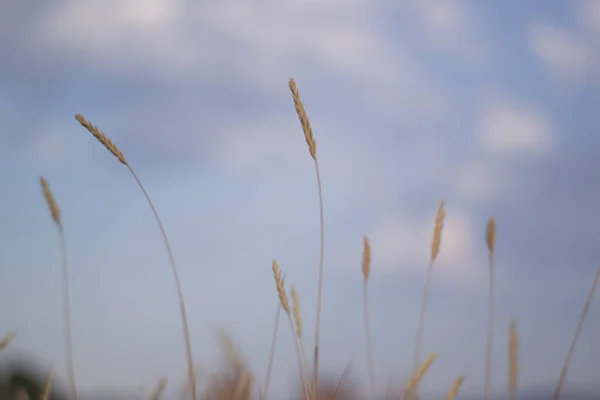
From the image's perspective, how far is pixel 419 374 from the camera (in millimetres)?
1858

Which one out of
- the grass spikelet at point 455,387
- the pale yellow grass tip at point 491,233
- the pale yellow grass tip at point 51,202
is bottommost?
the grass spikelet at point 455,387

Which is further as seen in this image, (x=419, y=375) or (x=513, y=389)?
(x=419, y=375)

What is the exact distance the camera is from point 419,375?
6.07 feet

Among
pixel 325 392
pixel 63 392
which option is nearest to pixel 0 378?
pixel 63 392

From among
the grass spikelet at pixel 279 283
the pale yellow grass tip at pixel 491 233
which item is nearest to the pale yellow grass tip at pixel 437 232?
the pale yellow grass tip at pixel 491 233

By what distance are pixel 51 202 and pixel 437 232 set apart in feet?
3.90

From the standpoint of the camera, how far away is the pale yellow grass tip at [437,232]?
2.21 m

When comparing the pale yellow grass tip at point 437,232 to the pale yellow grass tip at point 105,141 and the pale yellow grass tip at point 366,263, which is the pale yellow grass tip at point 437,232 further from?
the pale yellow grass tip at point 105,141

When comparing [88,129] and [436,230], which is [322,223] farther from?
[88,129]

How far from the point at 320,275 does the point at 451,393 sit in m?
0.54

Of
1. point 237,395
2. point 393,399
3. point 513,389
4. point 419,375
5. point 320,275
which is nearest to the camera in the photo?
point 513,389

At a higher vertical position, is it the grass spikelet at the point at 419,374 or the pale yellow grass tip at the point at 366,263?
the pale yellow grass tip at the point at 366,263

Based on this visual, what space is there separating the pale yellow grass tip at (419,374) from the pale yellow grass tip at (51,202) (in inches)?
42.6

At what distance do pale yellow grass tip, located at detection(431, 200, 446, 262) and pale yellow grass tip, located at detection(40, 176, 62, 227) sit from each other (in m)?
1.15
